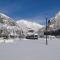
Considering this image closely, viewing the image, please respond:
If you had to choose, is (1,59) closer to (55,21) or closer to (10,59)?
(10,59)

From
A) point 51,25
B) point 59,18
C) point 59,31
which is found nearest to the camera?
point 59,31

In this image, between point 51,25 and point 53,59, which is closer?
point 53,59

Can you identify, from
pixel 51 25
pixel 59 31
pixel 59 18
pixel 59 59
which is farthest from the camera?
pixel 59 18

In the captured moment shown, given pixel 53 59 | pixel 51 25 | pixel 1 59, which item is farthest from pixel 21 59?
pixel 51 25

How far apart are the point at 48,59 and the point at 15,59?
231cm

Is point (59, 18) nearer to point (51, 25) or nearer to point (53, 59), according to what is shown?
point (51, 25)

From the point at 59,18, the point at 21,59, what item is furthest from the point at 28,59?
the point at 59,18

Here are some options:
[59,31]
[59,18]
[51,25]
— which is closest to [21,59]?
[59,31]

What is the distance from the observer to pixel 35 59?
11883 millimetres

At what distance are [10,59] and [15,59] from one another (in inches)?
14.1

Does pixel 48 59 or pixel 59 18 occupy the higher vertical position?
pixel 59 18

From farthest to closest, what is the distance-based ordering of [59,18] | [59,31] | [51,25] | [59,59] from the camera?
[59,18] < [51,25] < [59,31] < [59,59]

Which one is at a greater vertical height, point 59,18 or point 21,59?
point 59,18

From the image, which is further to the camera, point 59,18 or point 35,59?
point 59,18
